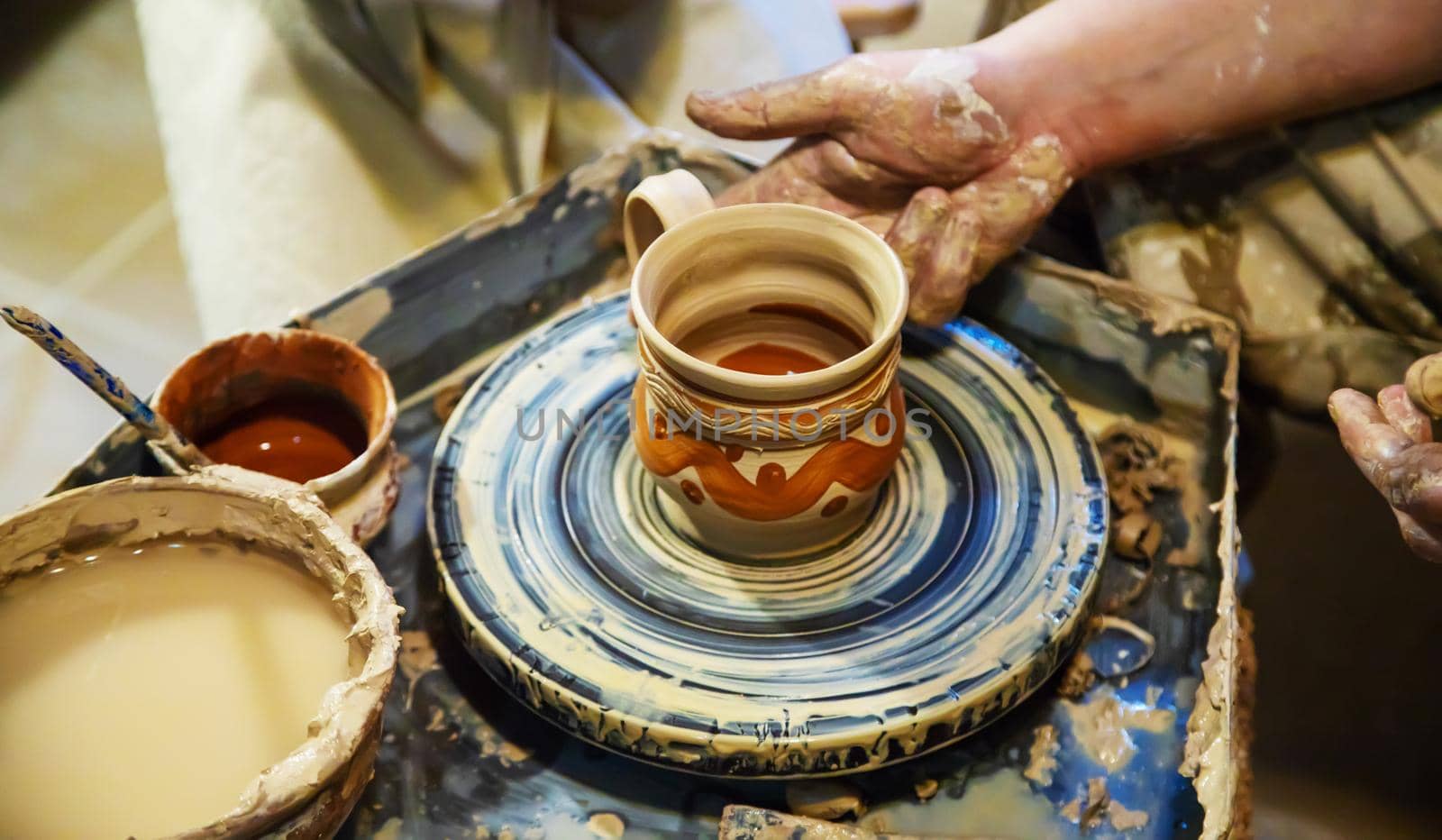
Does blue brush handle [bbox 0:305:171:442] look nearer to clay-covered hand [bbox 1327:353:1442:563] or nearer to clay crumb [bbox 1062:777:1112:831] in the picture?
clay crumb [bbox 1062:777:1112:831]

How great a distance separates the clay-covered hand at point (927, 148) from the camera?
1.29 metres

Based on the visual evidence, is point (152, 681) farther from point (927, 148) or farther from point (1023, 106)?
point (1023, 106)

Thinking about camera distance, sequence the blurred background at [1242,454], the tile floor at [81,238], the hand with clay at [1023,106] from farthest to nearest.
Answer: the tile floor at [81,238] < the blurred background at [1242,454] < the hand with clay at [1023,106]

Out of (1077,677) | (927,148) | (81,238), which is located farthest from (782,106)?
(81,238)

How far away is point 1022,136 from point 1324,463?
976 mm

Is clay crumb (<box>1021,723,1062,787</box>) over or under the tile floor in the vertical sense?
under

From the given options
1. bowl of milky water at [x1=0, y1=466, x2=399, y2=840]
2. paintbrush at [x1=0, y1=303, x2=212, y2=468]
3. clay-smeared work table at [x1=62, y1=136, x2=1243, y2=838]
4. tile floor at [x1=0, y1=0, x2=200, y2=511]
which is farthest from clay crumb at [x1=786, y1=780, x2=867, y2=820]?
tile floor at [x1=0, y1=0, x2=200, y2=511]

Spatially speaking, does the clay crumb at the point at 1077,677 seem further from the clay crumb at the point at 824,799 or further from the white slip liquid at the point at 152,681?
the white slip liquid at the point at 152,681

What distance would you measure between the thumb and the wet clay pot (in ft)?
1.65

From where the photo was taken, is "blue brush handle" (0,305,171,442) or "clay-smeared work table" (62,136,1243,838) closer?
"blue brush handle" (0,305,171,442)

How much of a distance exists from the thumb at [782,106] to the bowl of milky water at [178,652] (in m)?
0.66

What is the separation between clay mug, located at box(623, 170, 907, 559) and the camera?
1.02m

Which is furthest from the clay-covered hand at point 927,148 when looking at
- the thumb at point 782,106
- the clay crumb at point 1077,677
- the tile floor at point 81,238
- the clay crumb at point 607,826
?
the tile floor at point 81,238

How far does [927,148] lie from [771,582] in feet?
1.80
